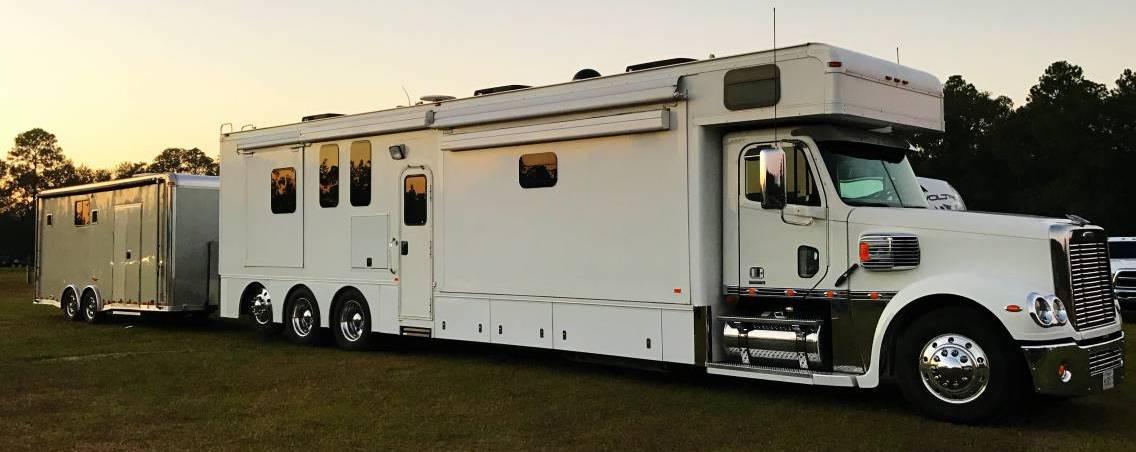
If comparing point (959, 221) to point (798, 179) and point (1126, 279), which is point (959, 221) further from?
point (1126, 279)

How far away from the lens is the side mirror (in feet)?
27.7

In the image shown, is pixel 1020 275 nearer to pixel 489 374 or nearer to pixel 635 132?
pixel 635 132

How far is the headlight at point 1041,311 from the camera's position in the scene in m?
7.26

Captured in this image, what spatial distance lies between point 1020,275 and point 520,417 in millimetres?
4060

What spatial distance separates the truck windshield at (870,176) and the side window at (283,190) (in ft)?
25.0

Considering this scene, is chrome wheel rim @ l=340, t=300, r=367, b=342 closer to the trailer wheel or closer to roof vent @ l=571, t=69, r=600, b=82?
the trailer wheel

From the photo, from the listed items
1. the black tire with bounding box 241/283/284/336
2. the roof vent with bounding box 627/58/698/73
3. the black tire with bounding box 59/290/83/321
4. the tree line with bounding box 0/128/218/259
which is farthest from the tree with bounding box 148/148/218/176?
the roof vent with bounding box 627/58/698/73

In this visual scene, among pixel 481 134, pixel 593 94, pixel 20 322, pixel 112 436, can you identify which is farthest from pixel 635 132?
pixel 20 322

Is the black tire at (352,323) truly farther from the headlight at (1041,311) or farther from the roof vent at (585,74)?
the headlight at (1041,311)

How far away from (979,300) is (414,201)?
6.63 meters

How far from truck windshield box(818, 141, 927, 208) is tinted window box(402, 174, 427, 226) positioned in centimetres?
499

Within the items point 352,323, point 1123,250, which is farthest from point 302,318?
point 1123,250

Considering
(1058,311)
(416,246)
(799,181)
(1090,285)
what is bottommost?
(1058,311)

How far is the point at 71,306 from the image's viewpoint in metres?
18.2
